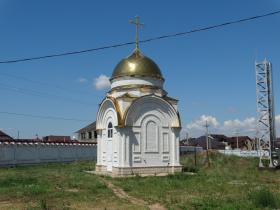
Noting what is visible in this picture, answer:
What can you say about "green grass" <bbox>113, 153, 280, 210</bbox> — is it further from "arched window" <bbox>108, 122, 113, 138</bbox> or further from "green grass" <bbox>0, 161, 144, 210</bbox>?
"arched window" <bbox>108, 122, 113, 138</bbox>

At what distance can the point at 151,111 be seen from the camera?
2306 centimetres

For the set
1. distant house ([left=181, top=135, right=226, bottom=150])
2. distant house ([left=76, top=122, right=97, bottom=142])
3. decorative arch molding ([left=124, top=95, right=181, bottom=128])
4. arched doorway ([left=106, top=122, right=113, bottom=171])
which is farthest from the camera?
distant house ([left=181, top=135, right=226, bottom=150])

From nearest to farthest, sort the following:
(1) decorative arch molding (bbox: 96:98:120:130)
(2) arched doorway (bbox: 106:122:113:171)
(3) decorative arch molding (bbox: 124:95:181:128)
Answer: (3) decorative arch molding (bbox: 124:95:181:128)
(1) decorative arch molding (bbox: 96:98:120:130)
(2) arched doorway (bbox: 106:122:113:171)

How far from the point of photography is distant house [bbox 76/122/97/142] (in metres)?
58.0

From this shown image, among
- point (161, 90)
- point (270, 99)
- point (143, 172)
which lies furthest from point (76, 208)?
point (270, 99)

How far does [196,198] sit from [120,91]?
466 inches

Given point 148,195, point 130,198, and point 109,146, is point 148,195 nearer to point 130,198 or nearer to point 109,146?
point 130,198

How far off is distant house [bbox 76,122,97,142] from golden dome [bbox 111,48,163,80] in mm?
33670

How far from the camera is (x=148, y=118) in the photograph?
22922 mm

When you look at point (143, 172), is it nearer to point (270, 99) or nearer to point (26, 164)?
point (270, 99)

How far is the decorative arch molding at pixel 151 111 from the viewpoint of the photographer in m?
22.4

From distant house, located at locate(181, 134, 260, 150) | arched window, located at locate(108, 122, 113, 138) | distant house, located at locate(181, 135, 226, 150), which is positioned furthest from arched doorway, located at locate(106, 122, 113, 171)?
distant house, located at locate(181, 134, 260, 150)

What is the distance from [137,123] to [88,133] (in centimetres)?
3808

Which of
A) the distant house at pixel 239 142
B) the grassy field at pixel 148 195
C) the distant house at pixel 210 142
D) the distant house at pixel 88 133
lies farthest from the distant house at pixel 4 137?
the distant house at pixel 239 142
